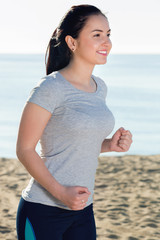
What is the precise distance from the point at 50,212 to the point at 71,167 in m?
0.23

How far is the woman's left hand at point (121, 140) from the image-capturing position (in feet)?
7.55

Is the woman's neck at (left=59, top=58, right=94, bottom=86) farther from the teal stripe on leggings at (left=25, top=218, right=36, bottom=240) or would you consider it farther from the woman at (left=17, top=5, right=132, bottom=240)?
the teal stripe on leggings at (left=25, top=218, right=36, bottom=240)

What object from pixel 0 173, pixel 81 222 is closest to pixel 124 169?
pixel 0 173

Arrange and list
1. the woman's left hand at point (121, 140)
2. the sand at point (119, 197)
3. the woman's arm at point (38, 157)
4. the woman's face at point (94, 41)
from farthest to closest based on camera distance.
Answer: the sand at point (119, 197), the woman's left hand at point (121, 140), the woman's face at point (94, 41), the woman's arm at point (38, 157)

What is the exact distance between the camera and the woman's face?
214cm

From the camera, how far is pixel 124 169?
23.1ft

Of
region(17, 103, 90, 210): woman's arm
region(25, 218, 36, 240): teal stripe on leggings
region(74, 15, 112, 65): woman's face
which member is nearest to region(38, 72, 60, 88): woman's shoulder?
region(17, 103, 90, 210): woman's arm

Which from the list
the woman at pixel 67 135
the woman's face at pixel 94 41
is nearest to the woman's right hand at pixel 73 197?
the woman at pixel 67 135

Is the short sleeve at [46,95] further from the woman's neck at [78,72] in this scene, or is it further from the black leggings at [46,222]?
the black leggings at [46,222]

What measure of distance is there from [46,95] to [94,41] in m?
0.41

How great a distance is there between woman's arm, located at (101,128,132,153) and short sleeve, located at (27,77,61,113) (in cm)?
50

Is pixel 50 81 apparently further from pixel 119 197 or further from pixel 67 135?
pixel 119 197

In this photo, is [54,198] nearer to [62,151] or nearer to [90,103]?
[62,151]

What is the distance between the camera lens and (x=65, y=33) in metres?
2.21
